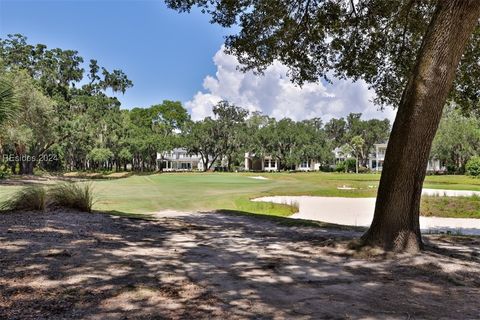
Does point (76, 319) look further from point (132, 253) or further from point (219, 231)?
point (219, 231)

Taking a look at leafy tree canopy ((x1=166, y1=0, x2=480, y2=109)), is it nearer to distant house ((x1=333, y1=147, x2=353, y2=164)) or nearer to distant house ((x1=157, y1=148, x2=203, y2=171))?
distant house ((x1=333, y1=147, x2=353, y2=164))

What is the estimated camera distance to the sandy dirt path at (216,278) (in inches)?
143

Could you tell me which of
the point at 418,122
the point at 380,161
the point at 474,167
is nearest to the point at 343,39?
the point at 418,122

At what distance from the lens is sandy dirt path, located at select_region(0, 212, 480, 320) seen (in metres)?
3.62

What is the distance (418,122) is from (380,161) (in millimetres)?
88110

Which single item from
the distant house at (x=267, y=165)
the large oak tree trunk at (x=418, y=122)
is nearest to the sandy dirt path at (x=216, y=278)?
the large oak tree trunk at (x=418, y=122)

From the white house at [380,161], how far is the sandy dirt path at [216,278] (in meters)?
78.9

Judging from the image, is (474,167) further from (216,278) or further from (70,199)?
(216,278)

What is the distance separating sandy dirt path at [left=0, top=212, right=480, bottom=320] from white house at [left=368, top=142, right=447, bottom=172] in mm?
78942

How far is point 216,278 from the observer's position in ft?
15.4

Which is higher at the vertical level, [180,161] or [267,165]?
[180,161]

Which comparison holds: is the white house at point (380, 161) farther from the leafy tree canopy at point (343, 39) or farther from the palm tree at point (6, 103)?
the palm tree at point (6, 103)

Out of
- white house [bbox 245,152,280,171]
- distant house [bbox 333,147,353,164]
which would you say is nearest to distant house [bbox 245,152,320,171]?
white house [bbox 245,152,280,171]

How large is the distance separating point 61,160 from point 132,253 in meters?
72.7
